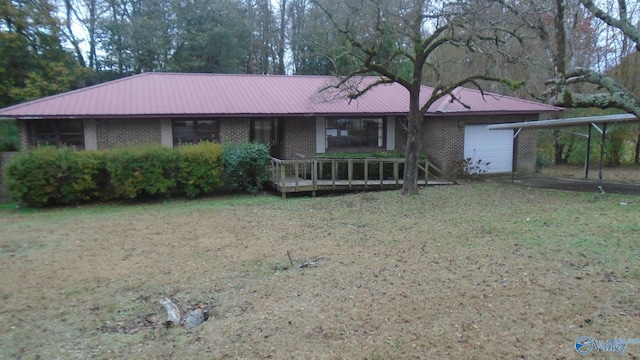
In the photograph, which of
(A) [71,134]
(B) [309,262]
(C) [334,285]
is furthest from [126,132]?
(C) [334,285]

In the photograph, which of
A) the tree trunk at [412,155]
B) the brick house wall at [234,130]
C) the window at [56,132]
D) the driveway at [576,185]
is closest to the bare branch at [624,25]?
the driveway at [576,185]

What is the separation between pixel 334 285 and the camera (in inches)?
213

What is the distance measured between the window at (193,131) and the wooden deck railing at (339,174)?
121 inches

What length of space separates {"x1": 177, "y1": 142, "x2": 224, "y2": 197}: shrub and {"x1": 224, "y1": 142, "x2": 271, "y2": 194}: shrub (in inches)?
14.1

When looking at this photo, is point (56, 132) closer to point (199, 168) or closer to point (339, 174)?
point (199, 168)

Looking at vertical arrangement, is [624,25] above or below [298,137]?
above

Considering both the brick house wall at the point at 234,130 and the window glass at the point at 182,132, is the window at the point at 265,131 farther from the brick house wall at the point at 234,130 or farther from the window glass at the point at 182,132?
the window glass at the point at 182,132

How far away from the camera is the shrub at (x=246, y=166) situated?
556 inches

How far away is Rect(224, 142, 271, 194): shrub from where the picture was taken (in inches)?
556

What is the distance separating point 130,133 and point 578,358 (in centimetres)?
1526

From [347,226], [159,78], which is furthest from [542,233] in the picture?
[159,78]

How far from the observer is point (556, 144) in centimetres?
2366

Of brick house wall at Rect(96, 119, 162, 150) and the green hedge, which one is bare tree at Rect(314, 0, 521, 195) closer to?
the green hedge

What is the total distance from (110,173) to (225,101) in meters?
5.36
